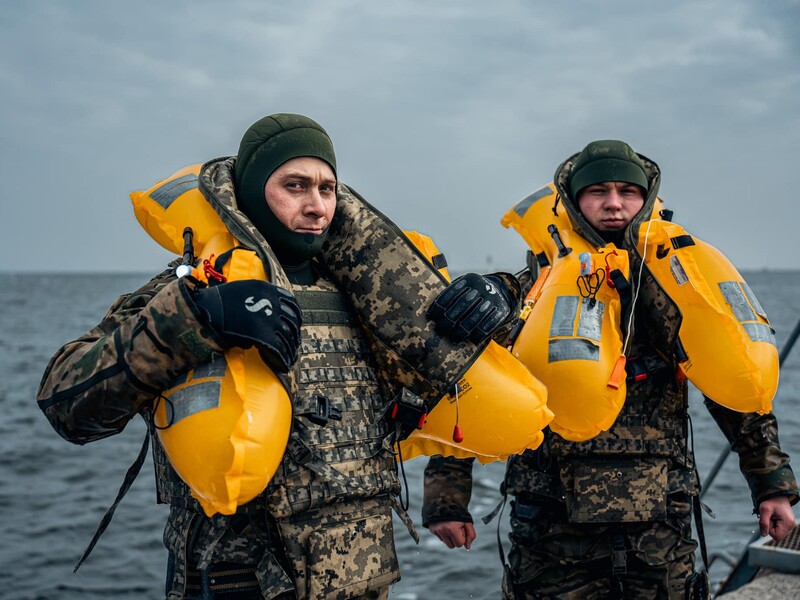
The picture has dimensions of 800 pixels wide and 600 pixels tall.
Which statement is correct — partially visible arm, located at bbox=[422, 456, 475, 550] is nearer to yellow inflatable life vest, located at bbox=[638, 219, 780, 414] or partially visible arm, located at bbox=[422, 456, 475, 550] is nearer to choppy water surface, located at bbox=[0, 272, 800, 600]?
yellow inflatable life vest, located at bbox=[638, 219, 780, 414]

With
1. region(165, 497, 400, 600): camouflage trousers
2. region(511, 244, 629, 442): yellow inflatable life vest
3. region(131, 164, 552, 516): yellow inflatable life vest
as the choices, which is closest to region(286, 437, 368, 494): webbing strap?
region(165, 497, 400, 600): camouflage trousers

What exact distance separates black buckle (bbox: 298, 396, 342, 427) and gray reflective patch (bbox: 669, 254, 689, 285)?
5.97 ft

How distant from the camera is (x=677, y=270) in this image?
160 inches

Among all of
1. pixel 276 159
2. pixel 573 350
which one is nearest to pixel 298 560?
pixel 276 159

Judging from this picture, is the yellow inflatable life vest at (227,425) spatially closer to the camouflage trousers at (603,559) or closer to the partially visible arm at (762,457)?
the camouflage trousers at (603,559)

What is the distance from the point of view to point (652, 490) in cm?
419

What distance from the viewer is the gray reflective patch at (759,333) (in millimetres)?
3939

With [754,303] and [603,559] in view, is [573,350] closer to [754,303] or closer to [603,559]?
[754,303]

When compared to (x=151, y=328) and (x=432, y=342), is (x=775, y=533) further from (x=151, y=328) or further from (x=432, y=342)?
(x=151, y=328)

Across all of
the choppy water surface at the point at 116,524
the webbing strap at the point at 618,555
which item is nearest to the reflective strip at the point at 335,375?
the webbing strap at the point at 618,555

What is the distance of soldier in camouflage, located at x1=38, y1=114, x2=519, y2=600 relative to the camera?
264 centimetres

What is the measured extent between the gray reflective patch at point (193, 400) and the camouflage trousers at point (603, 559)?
226cm

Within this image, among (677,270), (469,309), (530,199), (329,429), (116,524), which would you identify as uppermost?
(530,199)

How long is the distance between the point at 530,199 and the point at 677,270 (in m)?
1.02
